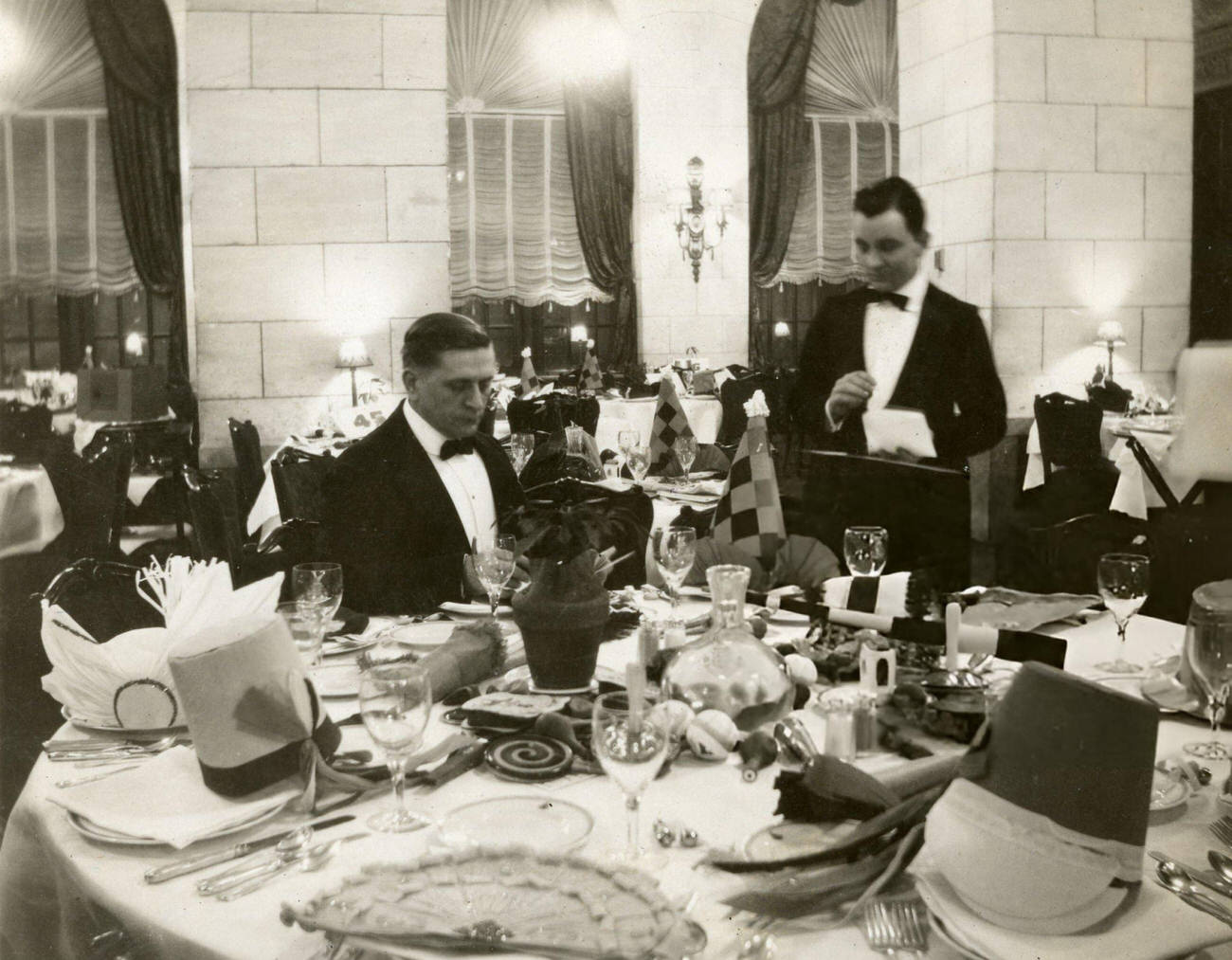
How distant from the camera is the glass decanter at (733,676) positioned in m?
1.23

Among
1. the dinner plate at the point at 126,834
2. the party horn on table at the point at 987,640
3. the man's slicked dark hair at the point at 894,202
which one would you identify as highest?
the man's slicked dark hair at the point at 894,202

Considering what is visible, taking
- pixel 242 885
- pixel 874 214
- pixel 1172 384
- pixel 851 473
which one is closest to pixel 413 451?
pixel 851 473

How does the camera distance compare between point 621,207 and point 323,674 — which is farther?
point 621,207

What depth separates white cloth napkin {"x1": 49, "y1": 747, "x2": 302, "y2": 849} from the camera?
101 cm

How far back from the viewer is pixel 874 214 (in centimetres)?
222

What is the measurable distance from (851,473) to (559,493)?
105 centimetres

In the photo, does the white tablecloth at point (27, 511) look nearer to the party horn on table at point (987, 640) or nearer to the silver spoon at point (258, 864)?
the silver spoon at point (258, 864)

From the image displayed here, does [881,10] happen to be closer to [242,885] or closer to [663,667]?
[663,667]

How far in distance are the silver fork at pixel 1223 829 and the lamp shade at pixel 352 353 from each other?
4.56 meters

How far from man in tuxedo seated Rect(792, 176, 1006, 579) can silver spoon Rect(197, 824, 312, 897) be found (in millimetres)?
1496

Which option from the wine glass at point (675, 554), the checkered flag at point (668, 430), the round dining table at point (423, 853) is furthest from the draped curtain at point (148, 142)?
the round dining table at point (423, 853)

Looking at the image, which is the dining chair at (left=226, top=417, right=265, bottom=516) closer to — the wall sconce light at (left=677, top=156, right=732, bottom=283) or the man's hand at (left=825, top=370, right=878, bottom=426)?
the man's hand at (left=825, top=370, right=878, bottom=426)

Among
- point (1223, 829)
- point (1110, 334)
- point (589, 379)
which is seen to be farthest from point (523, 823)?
point (589, 379)

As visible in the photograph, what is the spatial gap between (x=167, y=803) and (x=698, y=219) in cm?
792
